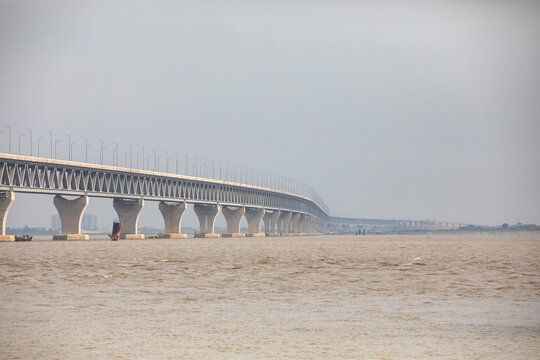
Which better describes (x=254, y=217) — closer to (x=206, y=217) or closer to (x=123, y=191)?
(x=206, y=217)

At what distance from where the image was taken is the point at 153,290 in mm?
23016

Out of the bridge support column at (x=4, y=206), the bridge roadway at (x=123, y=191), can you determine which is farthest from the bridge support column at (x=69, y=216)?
the bridge support column at (x=4, y=206)

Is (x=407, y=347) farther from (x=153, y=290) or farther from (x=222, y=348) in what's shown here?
(x=153, y=290)

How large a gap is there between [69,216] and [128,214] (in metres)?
19.4

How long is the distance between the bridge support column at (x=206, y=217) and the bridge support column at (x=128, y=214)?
35.7 metres

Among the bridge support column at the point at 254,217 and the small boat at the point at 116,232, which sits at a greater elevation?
the bridge support column at the point at 254,217

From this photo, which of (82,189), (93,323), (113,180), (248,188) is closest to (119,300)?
(93,323)

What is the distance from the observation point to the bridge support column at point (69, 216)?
109562mm

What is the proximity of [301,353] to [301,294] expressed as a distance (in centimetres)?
970

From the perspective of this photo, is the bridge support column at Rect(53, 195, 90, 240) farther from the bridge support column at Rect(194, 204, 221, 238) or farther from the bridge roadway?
the bridge support column at Rect(194, 204, 221, 238)

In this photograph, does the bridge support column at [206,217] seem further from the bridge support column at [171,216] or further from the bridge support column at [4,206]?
the bridge support column at [4,206]

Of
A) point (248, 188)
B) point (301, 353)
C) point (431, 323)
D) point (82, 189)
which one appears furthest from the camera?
point (248, 188)

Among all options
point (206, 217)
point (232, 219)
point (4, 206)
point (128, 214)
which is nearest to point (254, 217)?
point (232, 219)

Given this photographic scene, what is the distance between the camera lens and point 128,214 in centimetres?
12888
